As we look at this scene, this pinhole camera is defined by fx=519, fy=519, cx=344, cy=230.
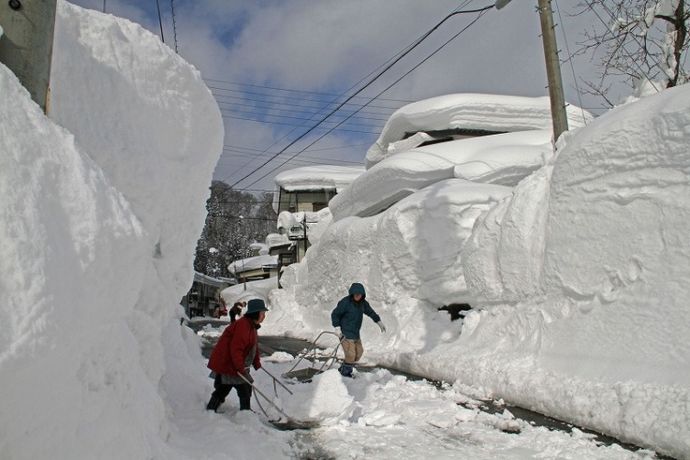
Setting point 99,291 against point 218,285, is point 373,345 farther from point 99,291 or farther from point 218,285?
point 218,285

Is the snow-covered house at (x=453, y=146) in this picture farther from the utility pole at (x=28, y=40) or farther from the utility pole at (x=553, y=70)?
the utility pole at (x=28, y=40)

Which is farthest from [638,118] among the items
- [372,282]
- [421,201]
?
[372,282]

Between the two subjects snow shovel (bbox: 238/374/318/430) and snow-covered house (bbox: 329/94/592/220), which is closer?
snow shovel (bbox: 238/374/318/430)

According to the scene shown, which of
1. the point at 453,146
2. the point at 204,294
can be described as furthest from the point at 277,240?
the point at 453,146

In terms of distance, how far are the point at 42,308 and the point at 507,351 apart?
5.71 m

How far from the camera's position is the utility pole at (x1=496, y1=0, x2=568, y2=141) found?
880 cm

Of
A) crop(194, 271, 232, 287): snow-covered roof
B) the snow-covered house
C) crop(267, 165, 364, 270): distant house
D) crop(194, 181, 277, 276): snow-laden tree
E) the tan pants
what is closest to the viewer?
the tan pants

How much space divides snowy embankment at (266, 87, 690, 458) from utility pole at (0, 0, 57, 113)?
4571mm

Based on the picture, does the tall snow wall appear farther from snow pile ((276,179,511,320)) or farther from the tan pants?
snow pile ((276,179,511,320))

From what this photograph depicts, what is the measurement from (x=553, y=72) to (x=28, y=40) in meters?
8.43

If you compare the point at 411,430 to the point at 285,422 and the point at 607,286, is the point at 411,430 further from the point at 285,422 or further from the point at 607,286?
the point at 607,286

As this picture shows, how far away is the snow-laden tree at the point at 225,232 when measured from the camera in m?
48.2

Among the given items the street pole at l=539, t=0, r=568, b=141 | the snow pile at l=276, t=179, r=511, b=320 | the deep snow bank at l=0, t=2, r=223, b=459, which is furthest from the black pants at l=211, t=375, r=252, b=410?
the street pole at l=539, t=0, r=568, b=141

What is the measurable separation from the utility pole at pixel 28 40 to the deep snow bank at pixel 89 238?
0.19m
